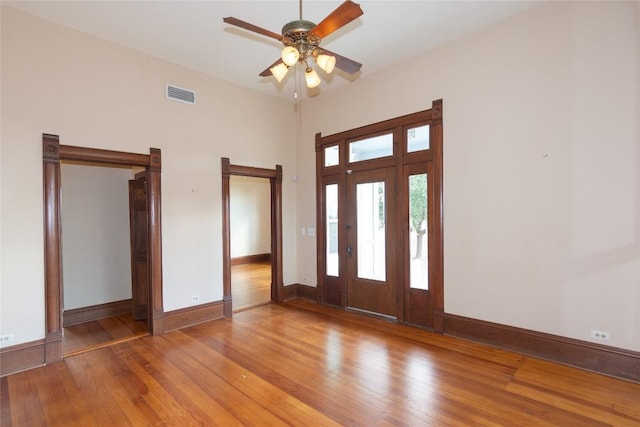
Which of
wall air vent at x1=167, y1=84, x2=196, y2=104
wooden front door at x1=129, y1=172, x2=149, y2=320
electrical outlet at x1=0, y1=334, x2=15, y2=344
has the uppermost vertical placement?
wall air vent at x1=167, y1=84, x2=196, y2=104

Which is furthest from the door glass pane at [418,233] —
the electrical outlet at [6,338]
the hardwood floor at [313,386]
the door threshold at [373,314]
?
the electrical outlet at [6,338]

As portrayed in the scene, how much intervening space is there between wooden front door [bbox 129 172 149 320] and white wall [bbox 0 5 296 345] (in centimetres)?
75

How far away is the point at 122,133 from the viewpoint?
13.1 feet

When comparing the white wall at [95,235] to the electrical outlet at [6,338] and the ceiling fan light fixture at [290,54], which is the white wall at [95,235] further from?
the ceiling fan light fixture at [290,54]

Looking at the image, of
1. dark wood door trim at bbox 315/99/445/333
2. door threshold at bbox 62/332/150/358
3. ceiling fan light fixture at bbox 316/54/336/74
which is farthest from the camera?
dark wood door trim at bbox 315/99/445/333

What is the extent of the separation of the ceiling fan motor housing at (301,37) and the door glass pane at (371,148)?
2454mm

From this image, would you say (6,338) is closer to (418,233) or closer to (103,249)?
(103,249)

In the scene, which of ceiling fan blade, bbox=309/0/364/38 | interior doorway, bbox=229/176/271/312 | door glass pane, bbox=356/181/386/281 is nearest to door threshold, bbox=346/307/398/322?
door glass pane, bbox=356/181/386/281

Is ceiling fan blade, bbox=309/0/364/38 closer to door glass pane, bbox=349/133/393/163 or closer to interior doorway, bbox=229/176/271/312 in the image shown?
door glass pane, bbox=349/133/393/163

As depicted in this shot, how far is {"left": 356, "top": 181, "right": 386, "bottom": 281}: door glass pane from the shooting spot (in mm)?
4848

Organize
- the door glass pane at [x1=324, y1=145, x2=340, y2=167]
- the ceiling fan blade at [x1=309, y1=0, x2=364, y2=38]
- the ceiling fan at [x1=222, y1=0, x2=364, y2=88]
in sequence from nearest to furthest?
the ceiling fan blade at [x1=309, y1=0, x2=364, y2=38] → the ceiling fan at [x1=222, y1=0, x2=364, y2=88] → the door glass pane at [x1=324, y1=145, x2=340, y2=167]

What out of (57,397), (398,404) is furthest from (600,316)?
(57,397)

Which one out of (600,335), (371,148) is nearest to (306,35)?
(371,148)

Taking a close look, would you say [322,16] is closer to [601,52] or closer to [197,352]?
[601,52]
